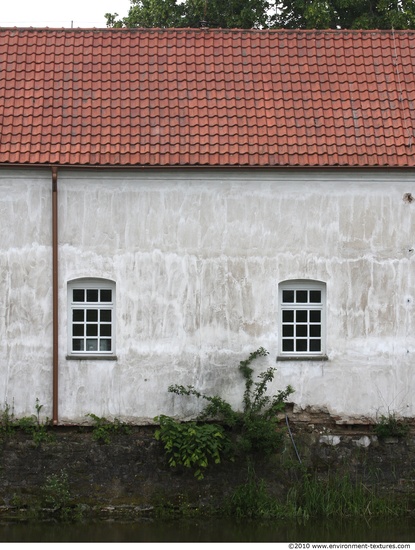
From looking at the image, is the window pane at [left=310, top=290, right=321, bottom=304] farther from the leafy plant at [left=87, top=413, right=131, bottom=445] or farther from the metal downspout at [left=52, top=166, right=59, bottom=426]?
the metal downspout at [left=52, top=166, right=59, bottom=426]

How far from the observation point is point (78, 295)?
59.7ft

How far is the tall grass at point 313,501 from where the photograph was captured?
1734 centimetres

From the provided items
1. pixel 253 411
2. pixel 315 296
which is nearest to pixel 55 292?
pixel 253 411

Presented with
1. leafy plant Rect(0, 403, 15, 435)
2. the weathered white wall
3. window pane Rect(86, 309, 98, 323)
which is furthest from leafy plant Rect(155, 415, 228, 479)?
leafy plant Rect(0, 403, 15, 435)

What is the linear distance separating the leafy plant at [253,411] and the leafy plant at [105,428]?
0.99 m

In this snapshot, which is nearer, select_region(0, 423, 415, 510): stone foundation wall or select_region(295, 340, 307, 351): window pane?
select_region(0, 423, 415, 510): stone foundation wall

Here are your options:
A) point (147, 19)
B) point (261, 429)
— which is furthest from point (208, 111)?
point (147, 19)

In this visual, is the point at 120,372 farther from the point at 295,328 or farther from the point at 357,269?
the point at 357,269

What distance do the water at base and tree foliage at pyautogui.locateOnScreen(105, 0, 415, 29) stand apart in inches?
574

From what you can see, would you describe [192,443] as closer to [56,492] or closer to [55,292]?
[56,492]

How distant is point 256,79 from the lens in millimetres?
19453

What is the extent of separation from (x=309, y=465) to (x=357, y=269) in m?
3.39

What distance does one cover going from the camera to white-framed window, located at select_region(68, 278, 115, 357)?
18109 mm

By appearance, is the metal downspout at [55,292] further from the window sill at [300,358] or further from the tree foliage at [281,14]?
the tree foliage at [281,14]
